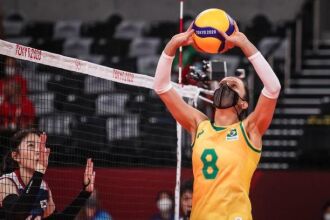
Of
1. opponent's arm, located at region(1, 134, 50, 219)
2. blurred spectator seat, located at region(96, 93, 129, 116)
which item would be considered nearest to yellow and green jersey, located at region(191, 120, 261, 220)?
opponent's arm, located at region(1, 134, 50, 219)

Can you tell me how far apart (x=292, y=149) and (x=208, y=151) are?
9.00m

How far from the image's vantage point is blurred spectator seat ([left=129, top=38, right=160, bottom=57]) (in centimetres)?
1834

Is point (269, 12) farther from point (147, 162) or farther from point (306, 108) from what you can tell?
point (147, 162)

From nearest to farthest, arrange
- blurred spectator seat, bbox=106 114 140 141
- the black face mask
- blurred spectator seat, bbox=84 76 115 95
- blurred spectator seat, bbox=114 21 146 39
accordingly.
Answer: the black face mask < blurred spectator seat, bbox=106 114 140 141 < blurred spectator seat, bbox=84 76 115 95 < blurred spectator seat, bbox=114 21 146 39

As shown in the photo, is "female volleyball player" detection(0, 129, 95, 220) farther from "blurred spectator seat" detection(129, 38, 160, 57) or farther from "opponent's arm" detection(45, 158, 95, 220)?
"blurred spectator seat" detection(129, 38, 160, 57)

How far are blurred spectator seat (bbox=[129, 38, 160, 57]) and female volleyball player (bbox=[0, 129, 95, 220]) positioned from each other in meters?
10.7

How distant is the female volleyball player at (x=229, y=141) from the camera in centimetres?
649

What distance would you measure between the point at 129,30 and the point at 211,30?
1286 cm

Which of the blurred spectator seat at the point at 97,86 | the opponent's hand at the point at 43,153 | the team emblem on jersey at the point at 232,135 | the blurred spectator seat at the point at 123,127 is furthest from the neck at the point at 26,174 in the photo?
the blurred spectator seat at the point at 97,86

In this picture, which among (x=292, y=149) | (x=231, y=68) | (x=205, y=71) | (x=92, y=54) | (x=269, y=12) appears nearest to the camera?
(x=205, y=71)

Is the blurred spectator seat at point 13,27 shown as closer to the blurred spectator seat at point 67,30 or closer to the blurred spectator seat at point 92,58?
the blurred spectator seat at point 67,30

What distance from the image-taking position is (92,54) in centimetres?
1816

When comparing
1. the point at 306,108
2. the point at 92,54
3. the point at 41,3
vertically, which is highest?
the point at 41,3

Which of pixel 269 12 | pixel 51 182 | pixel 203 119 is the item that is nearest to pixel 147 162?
pixel 51 182
